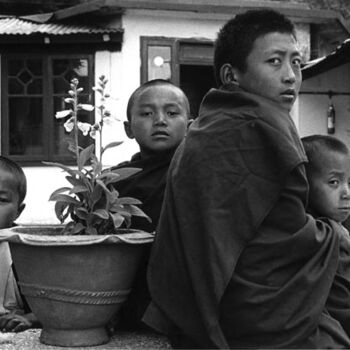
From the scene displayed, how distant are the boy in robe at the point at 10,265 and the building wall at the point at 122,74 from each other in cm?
733

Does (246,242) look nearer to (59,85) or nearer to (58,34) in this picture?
(58,34)

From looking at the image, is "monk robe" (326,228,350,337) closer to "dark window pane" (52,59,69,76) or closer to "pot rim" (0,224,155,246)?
"pot rim" (0,224,155,246)

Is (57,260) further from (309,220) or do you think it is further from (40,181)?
(40,181)

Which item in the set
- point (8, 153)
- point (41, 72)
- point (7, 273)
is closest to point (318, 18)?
point (41, 72)

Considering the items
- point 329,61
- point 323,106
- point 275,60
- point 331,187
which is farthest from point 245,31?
point 323,106

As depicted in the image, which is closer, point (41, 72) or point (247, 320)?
point (247, 320)

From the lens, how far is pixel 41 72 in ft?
34.9

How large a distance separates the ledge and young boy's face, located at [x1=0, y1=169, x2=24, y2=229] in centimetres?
53

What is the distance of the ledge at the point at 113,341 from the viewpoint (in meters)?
2.27

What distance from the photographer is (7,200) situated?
288cm

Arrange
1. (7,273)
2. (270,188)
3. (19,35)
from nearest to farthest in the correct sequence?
(270,188) → (7,273) → (19,35)

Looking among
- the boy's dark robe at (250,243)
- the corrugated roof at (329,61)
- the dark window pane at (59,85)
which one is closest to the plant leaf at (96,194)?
the boy's dark robe at (250,243)

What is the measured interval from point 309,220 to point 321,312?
0.83ft

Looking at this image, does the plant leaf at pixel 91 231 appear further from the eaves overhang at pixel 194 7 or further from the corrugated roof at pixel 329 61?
the eaves overhang at pixel 194 7
